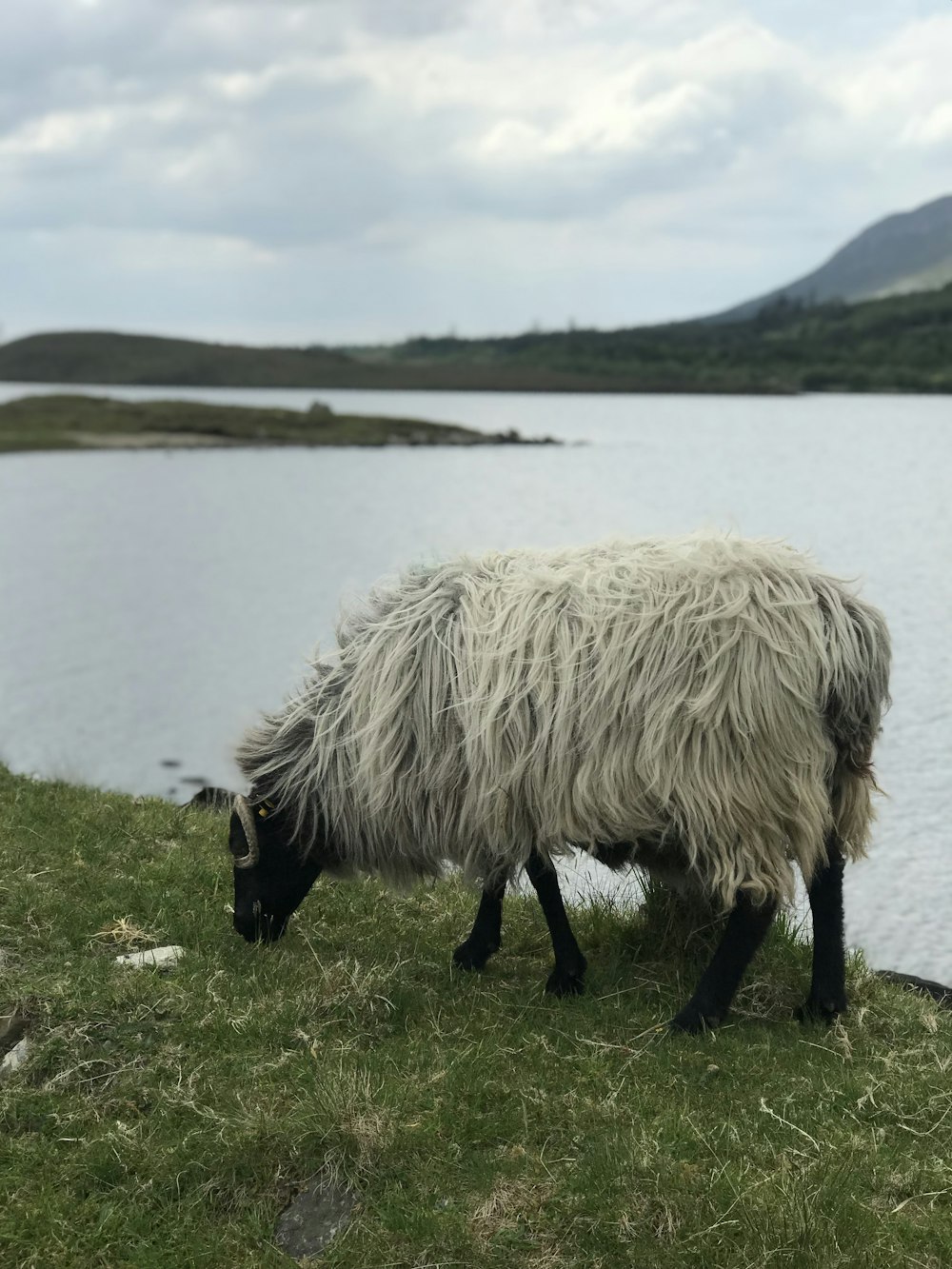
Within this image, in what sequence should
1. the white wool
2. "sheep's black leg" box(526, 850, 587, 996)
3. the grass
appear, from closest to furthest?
1. the grass
2. the white wool
3. "sheep's black leg" box(526, 850, 587, 996)

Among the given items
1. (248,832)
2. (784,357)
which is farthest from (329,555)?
(784,357)

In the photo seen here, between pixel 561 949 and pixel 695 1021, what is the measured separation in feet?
2.33

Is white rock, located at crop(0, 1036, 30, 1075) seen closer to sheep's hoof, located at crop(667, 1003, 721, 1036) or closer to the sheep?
the sheep

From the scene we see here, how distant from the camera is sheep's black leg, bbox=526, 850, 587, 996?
568 centimetres

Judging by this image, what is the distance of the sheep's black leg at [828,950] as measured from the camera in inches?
217

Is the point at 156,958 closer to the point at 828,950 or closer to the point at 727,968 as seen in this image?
the point at 727,968

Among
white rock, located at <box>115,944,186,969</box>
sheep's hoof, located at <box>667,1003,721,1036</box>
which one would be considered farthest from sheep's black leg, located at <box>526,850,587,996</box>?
white rock, located at <box>115,944,186,969</box>

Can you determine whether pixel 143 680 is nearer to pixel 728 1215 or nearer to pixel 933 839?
pixel 933 839

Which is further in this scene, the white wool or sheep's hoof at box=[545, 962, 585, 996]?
sheep's hoof at box=[545, 962, 585, 996]

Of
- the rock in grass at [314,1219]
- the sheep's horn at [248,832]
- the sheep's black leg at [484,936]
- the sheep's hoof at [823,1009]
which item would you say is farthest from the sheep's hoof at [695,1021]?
the sheep's horn at [248,832]

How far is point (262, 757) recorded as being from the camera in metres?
6.25

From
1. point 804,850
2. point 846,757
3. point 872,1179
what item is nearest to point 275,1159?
point 872,1179

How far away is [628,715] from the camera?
523 centimetres

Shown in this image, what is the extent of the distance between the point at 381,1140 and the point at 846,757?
8.10 ft
